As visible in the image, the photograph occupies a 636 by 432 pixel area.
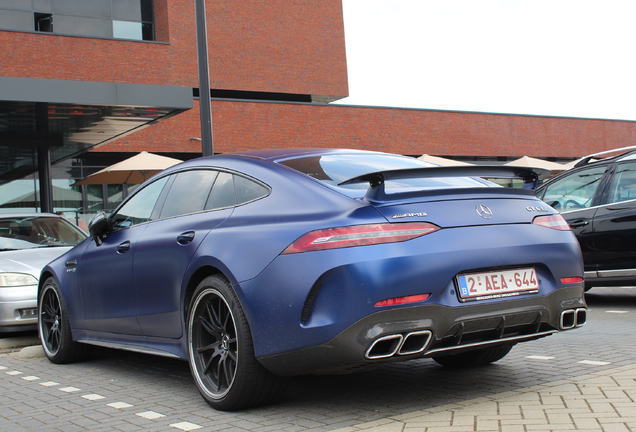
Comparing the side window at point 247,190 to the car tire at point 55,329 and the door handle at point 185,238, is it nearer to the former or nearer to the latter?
the door handle at point 185,238

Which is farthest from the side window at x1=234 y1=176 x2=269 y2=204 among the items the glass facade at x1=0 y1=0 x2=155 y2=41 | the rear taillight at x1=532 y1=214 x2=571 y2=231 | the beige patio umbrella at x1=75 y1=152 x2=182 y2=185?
the glass facade at x1=0 y1=0 x2=155 y2=41

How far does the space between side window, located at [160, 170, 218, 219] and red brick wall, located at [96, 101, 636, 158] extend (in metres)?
23.7

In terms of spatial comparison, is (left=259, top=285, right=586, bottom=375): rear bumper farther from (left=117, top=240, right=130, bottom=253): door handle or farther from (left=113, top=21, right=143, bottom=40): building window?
(left=113, top=21, right=143, bottom=40): building window

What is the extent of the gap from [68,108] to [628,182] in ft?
33.2

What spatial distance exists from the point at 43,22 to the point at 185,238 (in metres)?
27.5

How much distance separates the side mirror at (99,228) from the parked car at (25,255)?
6.81 ft

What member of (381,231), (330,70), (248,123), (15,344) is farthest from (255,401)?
(330,70)

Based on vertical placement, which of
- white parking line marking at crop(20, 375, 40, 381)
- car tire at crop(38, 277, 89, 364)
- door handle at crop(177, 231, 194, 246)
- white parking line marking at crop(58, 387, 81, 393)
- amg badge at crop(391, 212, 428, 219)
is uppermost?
amg badge at crop(391, 212, 428, 219)

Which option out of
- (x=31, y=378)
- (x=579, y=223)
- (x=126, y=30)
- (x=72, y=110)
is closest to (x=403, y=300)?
(x=31, y=378)

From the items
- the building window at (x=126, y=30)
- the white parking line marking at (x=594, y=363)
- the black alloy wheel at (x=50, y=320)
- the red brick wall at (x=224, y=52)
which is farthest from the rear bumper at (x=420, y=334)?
the building window at (x=126, y=30)

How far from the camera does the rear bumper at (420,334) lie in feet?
10.8

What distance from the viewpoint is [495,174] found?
12.7 ft

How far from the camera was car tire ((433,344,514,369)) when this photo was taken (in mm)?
4719

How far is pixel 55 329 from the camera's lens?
6.03 m
